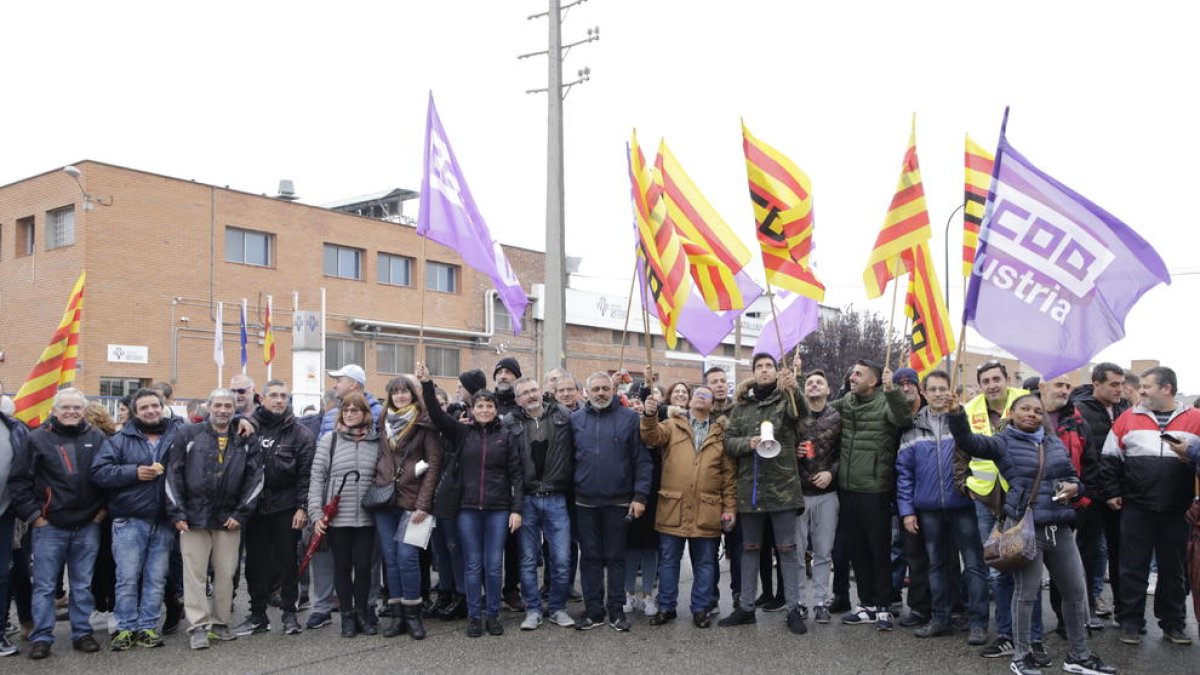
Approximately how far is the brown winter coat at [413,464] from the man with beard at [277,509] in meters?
0.67

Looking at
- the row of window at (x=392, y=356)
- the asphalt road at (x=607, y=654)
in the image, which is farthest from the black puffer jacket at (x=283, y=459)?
the row of window at (x=392, y=356)

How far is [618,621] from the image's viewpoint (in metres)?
7.55

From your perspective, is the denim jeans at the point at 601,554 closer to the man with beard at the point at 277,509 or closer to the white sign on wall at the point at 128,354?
the man with beard at the point at 277,509

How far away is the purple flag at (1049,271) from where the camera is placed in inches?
260

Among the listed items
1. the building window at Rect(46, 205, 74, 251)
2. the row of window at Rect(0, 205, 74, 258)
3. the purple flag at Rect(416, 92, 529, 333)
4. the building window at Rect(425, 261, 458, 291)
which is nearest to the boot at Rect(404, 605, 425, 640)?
the purple flag at Rect(416, 92, 529, 333)

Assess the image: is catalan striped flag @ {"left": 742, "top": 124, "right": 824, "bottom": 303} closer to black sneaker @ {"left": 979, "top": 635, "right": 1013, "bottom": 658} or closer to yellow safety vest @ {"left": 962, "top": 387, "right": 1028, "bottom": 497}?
yellow safety vest @ {"left": 962, "top": 387, "right": 1028, "bottom": 497}

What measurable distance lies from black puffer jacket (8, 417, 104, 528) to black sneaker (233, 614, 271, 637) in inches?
54.8

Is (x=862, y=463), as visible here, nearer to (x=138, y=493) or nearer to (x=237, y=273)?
(x=138, y=493)

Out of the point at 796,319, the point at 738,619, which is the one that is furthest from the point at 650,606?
the point at 796,319

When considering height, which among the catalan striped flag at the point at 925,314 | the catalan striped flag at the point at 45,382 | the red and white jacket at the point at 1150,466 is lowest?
the red and white jacket at the point at 1150,466

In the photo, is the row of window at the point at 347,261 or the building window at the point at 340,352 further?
the building window at the point at 340,352

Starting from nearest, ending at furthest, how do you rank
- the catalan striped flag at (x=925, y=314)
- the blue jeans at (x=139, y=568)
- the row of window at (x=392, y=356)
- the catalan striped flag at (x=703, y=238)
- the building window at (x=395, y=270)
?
the blue jeans at (x=139, y=568), the catalan striped flag at (x=703, y=238), the catalan striped flag at (x=925, y=314), the row of window at (x=392, y=356), the building window at (x=395, y=270)

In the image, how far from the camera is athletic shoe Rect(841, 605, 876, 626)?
7.64 metres

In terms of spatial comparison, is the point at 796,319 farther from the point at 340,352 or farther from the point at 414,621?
the point at 340,352
